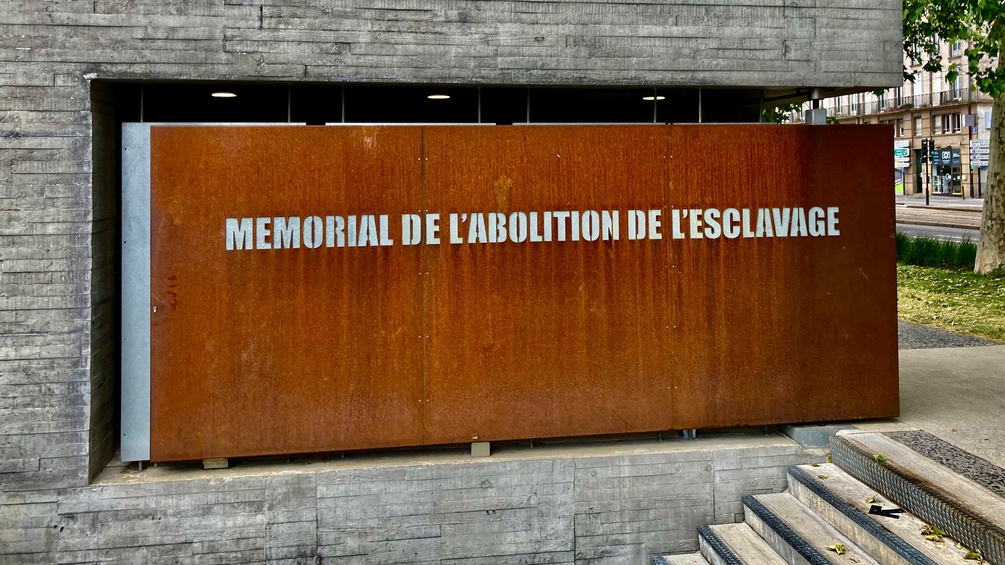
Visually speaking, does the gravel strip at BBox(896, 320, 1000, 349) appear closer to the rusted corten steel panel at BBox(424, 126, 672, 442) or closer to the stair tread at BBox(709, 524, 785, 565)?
the stair tread at BBox(709, 524, 785, 565)

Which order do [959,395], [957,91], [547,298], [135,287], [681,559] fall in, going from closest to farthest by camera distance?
1. [135,287]
2. [681,559]
3. [547,298]
4. [959,395]
5. [957,91]

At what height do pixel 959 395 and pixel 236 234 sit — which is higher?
pixel 236 234

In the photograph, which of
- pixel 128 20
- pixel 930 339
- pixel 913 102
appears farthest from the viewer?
pixel 913 102

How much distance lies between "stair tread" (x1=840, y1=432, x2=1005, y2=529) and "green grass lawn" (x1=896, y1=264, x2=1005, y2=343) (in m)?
5.79

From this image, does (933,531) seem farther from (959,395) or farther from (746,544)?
(959,395)

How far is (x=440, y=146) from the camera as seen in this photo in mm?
5453

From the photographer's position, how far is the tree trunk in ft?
56.9

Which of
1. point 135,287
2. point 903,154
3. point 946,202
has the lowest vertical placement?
point 135,287

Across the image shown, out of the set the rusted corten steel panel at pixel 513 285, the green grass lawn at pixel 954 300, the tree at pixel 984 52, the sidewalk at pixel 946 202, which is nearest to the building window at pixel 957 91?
the sidewalk at pixel 946 202

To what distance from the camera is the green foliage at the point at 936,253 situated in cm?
1894

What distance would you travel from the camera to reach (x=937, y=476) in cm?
493

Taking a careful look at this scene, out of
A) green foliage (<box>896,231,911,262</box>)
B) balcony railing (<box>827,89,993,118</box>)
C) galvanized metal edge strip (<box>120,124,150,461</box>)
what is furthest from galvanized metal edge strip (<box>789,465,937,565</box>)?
balcony railing (<box>827,89,993,118</box>)

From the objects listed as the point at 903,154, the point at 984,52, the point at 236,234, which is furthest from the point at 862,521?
the point at 903,154

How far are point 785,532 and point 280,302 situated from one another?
3496 mm
